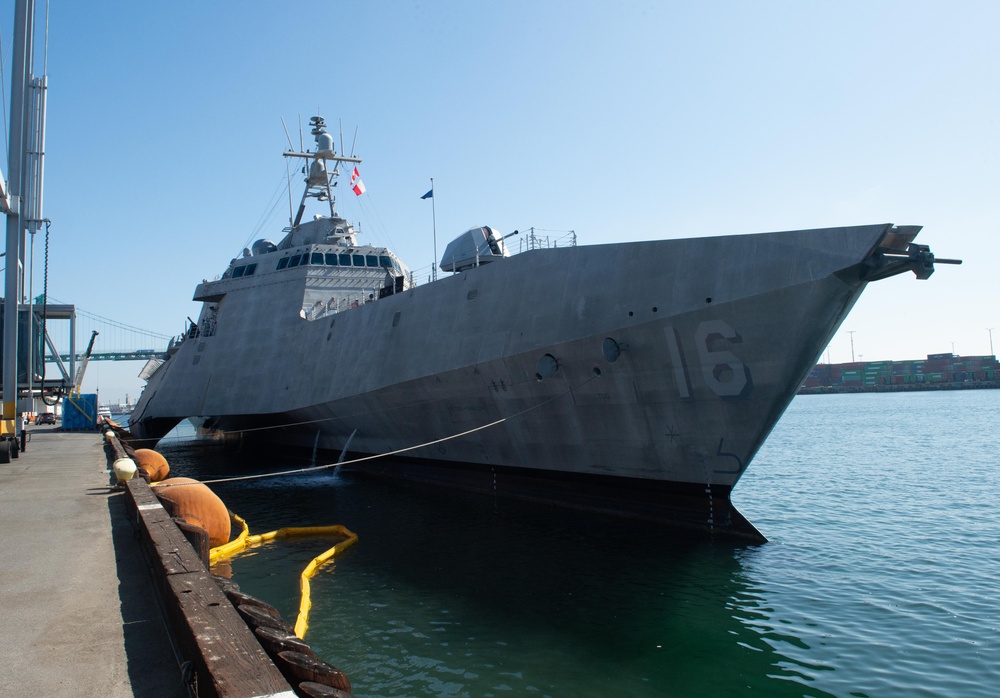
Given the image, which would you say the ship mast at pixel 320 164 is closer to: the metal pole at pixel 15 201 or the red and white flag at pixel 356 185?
the red and white flag at pixel 356 185

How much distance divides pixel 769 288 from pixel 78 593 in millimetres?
7866

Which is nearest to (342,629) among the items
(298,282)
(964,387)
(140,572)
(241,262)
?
(140,572)

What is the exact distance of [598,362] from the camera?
10070 mm

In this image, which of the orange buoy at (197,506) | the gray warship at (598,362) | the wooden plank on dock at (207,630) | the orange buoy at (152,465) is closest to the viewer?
the wooden plank on dock at (207,630)

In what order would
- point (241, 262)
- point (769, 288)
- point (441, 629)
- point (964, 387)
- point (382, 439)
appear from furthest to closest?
point (964, 387), point (241, 262), point (382, 439), point (769, 288), point (441, 629)

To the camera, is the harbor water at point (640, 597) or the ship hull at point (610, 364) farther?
the ship hull at point (610, 364)

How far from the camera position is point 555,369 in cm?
1052

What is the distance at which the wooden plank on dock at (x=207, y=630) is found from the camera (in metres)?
3.03

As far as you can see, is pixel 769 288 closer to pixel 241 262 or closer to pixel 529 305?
pixel 529 305

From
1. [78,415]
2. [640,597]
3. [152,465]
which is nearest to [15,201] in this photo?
[152,465]

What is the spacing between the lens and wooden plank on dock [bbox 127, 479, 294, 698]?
9.93 ft

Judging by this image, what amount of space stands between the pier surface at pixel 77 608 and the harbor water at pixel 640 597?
1.78 metres

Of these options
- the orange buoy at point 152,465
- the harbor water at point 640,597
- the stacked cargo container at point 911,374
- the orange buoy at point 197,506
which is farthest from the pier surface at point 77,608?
the stacked cargo container at point 911,374

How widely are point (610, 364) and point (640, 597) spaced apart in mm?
3644
